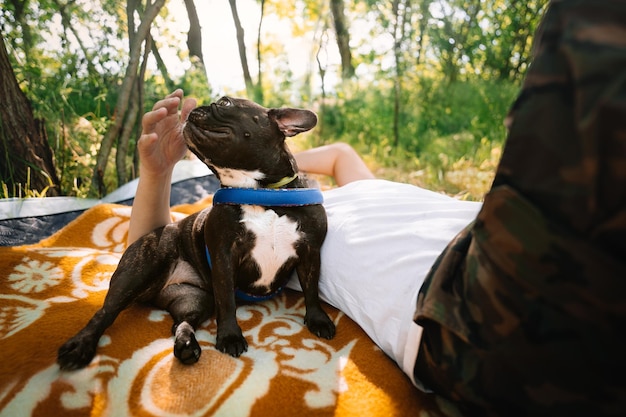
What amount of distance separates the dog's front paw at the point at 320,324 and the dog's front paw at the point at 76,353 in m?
0.74

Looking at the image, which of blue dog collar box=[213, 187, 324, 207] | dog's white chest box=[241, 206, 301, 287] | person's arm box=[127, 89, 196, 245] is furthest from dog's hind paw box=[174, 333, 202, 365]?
person's arm box=[127, 89, 196, 245]

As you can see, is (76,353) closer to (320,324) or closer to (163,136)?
(320,324)

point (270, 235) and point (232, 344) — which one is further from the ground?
point (270, 235)

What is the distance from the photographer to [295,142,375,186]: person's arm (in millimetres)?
2883

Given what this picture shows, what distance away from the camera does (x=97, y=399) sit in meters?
1.18

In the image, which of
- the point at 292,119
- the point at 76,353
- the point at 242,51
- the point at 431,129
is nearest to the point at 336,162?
the point at 292,119

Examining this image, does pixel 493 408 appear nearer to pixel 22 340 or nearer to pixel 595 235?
pixel 595 235

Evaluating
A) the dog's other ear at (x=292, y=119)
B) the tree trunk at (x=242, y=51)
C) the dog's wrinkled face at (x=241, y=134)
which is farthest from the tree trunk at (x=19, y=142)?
the tree trunk at (x=242, y=51)

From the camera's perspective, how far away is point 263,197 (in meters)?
1.61

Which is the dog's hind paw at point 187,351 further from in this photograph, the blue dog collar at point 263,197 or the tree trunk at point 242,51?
the tree trunk at point 242,51

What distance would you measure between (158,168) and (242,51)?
17.3 feet

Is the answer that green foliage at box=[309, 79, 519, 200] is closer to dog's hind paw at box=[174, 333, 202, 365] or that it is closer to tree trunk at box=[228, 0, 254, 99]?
tree trunk at box=[228, 0, 254, 99]

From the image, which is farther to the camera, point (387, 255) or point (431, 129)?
point (431, 129)

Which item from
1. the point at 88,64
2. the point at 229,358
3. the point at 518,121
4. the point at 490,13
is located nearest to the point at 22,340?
the point at 229,358
